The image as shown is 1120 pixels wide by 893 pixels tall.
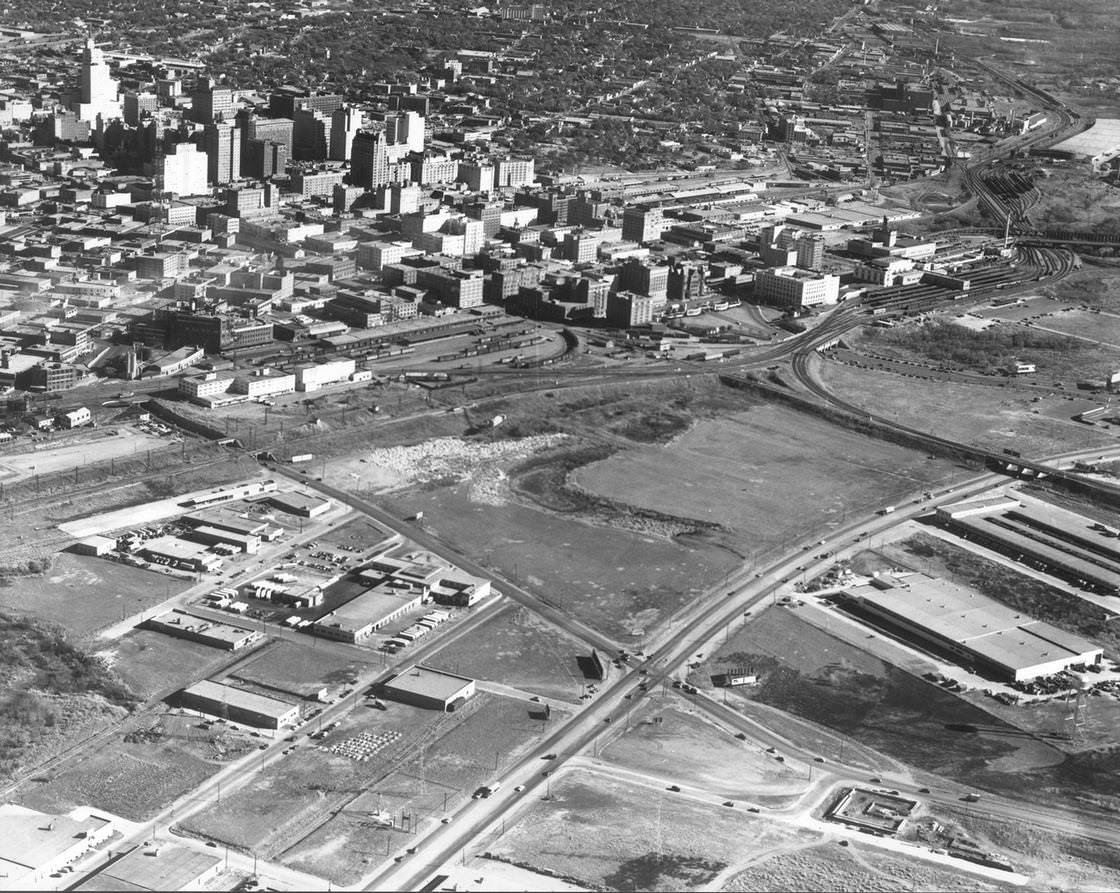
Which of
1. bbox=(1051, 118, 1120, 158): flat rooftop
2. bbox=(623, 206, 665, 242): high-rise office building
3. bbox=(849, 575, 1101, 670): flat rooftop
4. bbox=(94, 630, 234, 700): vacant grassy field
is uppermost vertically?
bbox=(1051, 118, 1120, 158): flat rooftop

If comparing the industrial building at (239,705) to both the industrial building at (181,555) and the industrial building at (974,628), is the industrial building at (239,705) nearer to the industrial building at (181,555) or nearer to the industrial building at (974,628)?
the industrial building at (181,555)

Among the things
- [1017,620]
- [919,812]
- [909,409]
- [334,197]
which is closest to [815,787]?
[919,812]

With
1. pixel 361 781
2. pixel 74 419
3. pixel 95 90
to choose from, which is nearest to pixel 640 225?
pixel 95 90

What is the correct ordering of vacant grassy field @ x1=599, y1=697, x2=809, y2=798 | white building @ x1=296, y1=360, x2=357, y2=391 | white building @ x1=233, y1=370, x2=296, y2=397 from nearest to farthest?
vacant grassy field @ x1=599, y1=697, x2=809, y2=798, white building @ x1=233, y1=370, x2=296, y2=397, white building @ x1=296, y1=360, x2=357, y2=391

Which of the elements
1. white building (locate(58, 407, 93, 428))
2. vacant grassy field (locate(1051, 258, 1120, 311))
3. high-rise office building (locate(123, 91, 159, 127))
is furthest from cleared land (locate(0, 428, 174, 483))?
high-rise office building (locate(123, 91, 159, 127))

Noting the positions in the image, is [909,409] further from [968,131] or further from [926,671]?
[968,131]

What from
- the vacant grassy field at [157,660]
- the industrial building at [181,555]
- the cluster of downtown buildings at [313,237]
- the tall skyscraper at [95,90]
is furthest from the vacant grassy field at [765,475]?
the tall skyscraper at [95,90]

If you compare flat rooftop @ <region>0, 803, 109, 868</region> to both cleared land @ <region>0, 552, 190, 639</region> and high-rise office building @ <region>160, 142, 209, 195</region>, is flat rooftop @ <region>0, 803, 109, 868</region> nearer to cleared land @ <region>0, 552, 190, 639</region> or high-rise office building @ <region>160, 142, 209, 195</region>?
cleared land @ <region>0, 552, 190, 639</region>
